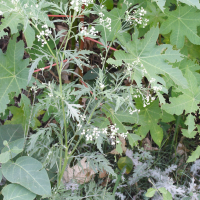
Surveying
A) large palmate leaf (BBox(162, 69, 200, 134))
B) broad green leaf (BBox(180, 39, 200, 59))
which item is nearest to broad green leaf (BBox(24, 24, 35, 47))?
large palmate leaf (BBox(162, 69, 200, 134))

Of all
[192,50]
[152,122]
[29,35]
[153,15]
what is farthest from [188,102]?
[29,35]

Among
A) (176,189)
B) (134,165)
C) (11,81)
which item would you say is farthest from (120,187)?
(11,81)

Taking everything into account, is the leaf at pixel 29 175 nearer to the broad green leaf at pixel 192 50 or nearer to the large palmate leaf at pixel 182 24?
the large palmate leaf at pixel 182 24

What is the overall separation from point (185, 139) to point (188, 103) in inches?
35.3

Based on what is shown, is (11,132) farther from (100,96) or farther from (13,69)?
(100,96)

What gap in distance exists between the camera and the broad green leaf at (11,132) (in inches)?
53.4

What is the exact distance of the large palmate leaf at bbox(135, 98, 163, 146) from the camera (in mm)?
1532

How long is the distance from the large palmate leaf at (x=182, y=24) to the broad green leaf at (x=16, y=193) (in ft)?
3.94

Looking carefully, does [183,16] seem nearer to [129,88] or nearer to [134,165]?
[129,88]

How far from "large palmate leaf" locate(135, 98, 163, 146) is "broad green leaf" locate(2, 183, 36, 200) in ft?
2.70

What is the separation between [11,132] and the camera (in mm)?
1380

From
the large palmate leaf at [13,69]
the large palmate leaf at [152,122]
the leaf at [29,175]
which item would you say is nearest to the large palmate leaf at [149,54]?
the large palmate leaf at [152,122]

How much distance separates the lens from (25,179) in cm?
107

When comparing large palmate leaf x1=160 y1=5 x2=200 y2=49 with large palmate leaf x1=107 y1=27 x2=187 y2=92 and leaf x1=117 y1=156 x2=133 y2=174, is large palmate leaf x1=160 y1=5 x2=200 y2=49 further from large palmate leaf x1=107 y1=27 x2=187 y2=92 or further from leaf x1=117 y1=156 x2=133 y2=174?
leaf x1=117 y1=156 x2=133 y2=174
